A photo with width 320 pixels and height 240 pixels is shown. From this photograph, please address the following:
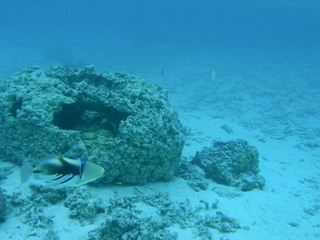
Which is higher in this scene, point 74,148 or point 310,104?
point 310,104

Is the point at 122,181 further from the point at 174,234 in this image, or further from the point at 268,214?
the point at 268,214

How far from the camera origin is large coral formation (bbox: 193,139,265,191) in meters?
6.55

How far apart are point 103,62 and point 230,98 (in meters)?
17.1

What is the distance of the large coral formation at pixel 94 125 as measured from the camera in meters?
4.69

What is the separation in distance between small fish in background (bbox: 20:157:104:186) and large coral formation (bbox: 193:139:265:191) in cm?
517

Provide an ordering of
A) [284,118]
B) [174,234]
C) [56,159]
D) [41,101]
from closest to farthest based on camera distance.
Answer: [56,159] < [174,234] < [41,101] < [284,118]

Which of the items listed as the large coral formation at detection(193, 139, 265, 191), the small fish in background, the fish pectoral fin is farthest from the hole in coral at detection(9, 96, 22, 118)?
the large coral formation at detection(193, 139, 265, 191)

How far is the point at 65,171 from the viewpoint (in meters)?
1.99

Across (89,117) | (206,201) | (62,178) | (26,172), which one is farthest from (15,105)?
(206,201)

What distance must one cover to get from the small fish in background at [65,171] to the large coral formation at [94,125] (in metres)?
2.60

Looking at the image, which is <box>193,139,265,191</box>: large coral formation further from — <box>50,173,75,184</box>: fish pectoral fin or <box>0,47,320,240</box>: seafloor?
<box>50,173,75,184</box>: fish pectoral fin

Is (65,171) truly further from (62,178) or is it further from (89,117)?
(89,117)

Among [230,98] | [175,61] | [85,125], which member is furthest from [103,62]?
[85,125]

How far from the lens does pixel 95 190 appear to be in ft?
15.1
